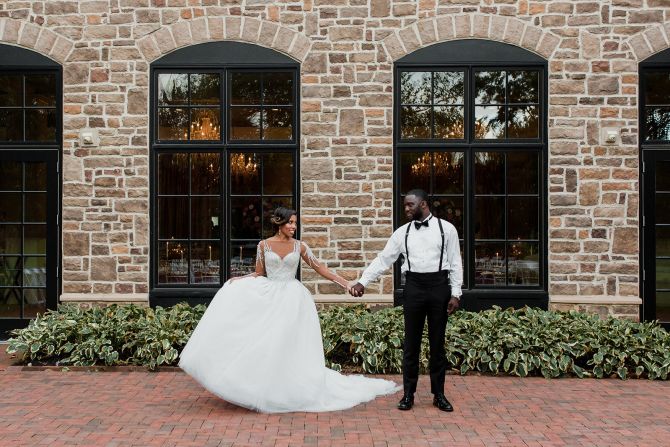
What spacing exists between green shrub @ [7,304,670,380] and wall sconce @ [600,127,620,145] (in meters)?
2.45

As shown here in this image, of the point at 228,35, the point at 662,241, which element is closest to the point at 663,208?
the point at 662,241

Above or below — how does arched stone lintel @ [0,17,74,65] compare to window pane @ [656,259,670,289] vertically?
above

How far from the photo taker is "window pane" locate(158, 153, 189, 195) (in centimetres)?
1046

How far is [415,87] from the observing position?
1039cm

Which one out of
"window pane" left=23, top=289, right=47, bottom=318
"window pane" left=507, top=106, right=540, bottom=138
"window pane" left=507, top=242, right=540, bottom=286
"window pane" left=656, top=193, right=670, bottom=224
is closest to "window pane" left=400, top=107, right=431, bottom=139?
"window pane" left=507, top=106, right=540, bottom=138

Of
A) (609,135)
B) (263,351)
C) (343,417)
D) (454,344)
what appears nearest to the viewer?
(343,417)

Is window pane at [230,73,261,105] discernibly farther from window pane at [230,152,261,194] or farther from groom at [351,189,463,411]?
groom at [351,189,463,411]

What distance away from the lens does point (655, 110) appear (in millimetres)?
10312

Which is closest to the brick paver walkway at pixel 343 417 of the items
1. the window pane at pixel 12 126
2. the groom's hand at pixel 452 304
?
the groom's hand at pixel 452 304

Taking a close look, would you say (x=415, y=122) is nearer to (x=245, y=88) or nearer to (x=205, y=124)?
(x=245, y=88)

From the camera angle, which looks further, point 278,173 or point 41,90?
point 41,90

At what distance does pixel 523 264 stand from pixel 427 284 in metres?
3.87

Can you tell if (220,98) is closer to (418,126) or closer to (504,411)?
(418,126)

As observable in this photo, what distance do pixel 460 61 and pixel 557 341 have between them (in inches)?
155
